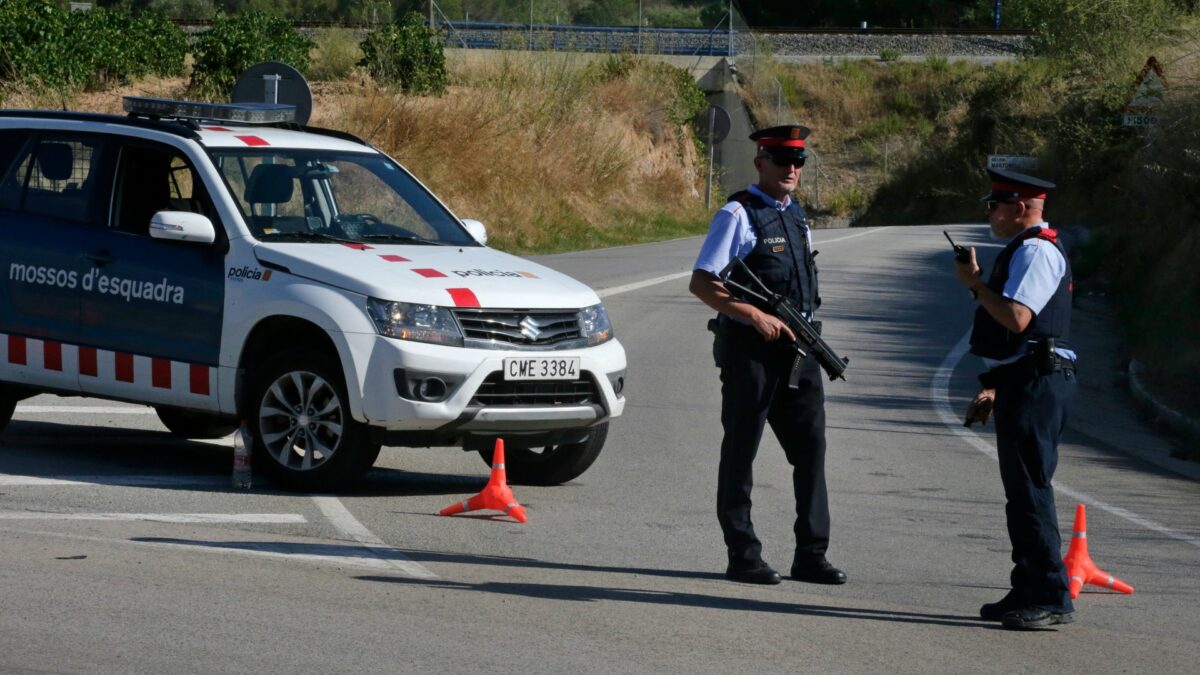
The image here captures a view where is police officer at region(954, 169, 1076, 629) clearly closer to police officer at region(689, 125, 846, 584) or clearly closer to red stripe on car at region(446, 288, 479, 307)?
police officer at region(689, 125, 846, 584)

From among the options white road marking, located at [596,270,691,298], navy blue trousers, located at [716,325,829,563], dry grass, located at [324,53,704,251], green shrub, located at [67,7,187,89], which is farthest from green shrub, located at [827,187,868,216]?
navy blue trousers, located at [716,325,829,563]

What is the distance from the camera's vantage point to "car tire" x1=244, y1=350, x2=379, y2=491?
8375mm

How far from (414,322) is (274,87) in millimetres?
9074

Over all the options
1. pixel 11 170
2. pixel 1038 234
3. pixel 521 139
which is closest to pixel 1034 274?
pixel 1038 234

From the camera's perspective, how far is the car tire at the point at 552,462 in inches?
363

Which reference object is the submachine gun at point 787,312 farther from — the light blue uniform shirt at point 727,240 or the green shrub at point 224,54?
the green shrub at point 224,54

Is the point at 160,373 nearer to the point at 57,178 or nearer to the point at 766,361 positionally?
the point at 57,178

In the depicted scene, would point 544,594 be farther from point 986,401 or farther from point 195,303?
point 195,303

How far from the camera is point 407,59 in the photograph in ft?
121

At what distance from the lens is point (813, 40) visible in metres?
72.7

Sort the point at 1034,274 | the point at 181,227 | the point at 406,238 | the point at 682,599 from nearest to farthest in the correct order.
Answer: the point at 1034,274 → the point at 682,599 → the point at 181,227 → the point at 406,238

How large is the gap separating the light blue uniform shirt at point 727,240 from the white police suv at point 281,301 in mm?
1760

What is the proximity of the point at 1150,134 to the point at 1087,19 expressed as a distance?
90.8ft

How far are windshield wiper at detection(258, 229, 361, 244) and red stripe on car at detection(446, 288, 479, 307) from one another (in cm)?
100
